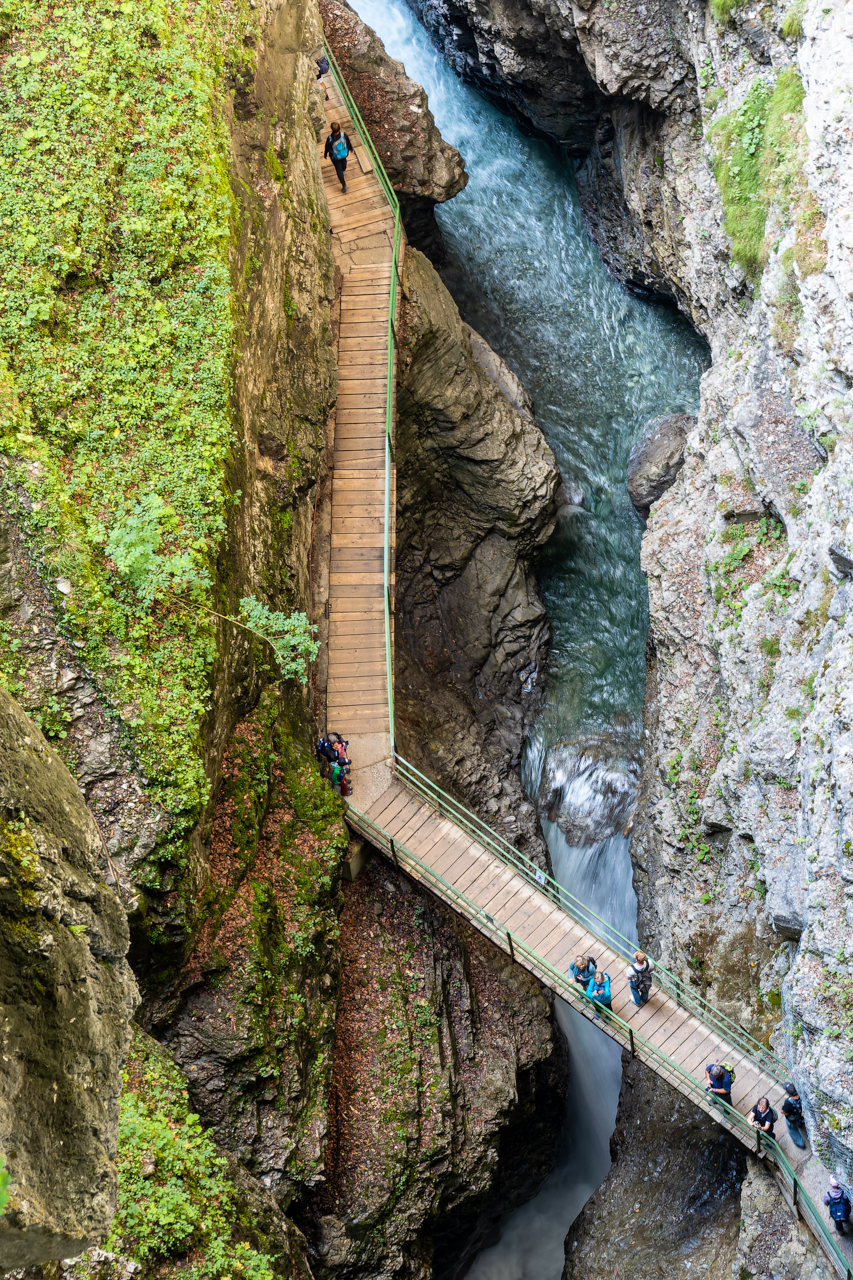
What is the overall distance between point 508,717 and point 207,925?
9.43m

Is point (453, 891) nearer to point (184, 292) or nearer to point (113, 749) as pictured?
point (113, 749)

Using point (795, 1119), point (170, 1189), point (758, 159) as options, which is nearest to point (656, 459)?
point (758, 159)

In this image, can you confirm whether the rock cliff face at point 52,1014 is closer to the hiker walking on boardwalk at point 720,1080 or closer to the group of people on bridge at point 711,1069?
the group of people on bridge at point 711,1069

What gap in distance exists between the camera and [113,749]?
11.1 metres

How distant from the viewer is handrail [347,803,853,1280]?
13250 mm

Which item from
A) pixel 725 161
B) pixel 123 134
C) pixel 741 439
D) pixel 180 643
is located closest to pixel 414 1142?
pixel 180 643

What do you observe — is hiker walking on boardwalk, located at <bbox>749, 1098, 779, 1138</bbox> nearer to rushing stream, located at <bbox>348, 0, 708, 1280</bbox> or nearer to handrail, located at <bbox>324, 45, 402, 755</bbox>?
rushing stream, located at <bbox>348, 0, 708, 1280</bbox>

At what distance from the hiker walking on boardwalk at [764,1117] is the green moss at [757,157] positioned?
1284 centimetres

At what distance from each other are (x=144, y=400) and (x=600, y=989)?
35.3ft

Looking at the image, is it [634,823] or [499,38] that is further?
[499,38]

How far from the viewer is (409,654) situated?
19.4 meters

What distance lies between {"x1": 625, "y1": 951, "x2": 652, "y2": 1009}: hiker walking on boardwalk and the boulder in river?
31.5 feet

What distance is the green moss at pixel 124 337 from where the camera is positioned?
11.4 m

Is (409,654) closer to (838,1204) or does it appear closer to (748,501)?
(748,501)
